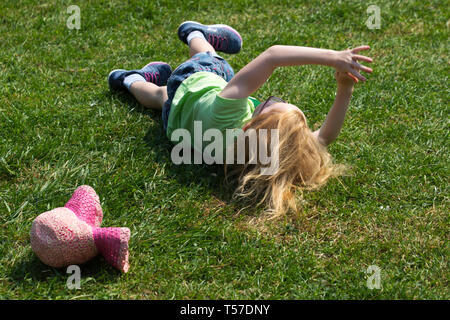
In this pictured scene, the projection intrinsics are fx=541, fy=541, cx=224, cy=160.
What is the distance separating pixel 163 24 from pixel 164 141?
1724mm

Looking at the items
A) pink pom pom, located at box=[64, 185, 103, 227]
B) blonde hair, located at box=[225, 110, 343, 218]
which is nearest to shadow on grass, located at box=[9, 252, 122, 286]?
pink pom pom, located at box=[64, 185, 103, 227]

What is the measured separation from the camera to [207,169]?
10.4ft

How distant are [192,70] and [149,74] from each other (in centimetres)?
49

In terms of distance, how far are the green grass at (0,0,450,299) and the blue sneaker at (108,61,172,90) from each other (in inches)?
3.3

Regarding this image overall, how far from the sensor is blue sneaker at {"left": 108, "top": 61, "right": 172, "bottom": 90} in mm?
3789

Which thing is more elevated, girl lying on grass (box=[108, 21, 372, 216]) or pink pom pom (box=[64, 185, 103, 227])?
girl lying on grass (box=[108, 21, 372, 216])

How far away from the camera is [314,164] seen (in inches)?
120

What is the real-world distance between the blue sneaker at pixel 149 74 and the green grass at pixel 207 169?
0.28ft

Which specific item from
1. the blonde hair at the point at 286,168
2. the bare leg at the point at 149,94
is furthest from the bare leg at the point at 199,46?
the blonde hair at the point at 286,168

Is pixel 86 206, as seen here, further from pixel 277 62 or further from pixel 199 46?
pixel 199 46

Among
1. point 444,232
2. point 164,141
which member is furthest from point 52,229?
point 444,232

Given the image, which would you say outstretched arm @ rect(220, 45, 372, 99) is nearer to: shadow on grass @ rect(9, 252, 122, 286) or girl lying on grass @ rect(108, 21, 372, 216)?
girl lying on grass @ rect(108, 21, 372, 216)

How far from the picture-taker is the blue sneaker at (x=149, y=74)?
12.4ft

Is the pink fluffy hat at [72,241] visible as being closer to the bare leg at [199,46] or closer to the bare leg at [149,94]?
the bare leg at [149,94]
